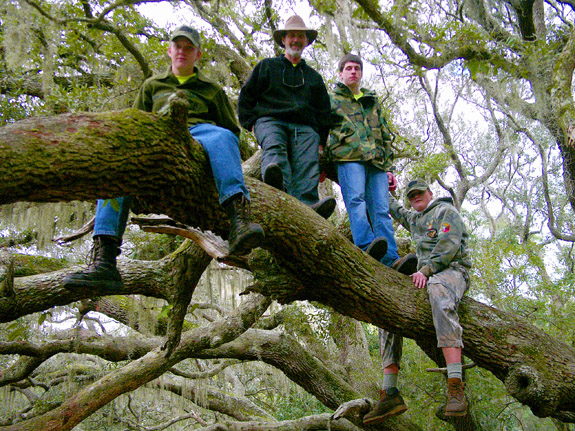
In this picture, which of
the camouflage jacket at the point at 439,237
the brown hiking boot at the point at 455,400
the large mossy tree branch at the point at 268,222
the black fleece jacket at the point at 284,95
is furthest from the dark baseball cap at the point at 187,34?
the brown hiking boot at the point at 455,400

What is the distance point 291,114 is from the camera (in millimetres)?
3857

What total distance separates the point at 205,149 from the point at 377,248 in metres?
1.70

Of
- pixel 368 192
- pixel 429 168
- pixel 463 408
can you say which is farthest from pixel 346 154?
pixel 429 168

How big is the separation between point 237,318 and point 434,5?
757 centimetres

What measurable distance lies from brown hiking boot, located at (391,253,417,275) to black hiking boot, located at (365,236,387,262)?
18 centimetres

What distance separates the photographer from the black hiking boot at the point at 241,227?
2541mm

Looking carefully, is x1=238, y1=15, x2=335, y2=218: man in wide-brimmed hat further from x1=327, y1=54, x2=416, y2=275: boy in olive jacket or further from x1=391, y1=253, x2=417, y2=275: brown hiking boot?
x1=391, y1=253, x2=417, y2=275: brown hiking boot

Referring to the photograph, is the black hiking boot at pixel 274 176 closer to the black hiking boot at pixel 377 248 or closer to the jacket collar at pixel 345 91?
the black hiking boot at pixel 377 248

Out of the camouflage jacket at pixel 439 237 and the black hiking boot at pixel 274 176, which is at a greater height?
the black hiking boot at pixel 274 176

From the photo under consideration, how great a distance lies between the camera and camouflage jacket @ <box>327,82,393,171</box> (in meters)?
4.05

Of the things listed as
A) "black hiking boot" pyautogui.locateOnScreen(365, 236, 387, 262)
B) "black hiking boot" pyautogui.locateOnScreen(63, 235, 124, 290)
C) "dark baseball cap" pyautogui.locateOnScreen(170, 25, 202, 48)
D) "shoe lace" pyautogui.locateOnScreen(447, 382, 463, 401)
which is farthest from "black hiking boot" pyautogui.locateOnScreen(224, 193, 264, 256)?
"shoe lace" pyautogui.locateOnScreen(447, 382, 463, 401)

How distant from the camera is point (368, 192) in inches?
164

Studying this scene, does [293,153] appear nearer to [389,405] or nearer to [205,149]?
[205,149]

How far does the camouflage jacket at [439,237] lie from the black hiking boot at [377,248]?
1.17 ft
